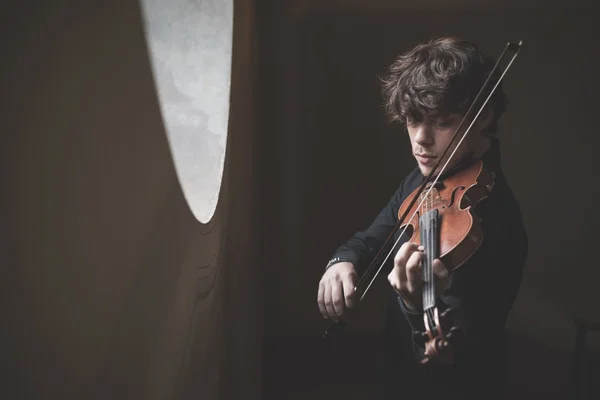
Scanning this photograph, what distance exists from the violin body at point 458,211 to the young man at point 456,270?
1.6 inches

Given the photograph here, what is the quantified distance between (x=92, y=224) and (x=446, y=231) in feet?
1.60

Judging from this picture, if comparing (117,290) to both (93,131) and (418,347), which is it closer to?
(93,131)

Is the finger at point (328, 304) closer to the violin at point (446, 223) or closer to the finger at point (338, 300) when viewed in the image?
the finger at point (338, 300)

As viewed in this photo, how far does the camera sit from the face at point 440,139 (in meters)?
1.00

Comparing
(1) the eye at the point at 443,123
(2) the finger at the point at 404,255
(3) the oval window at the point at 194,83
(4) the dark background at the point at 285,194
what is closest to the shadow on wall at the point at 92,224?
(4) the dark background at the point at 285,194

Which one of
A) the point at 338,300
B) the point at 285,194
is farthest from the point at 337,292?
the point at 285,194

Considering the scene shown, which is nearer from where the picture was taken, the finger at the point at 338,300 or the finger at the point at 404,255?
the finger at the point at 404,255

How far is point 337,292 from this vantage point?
1036 mm

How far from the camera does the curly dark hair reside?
995 millimetres

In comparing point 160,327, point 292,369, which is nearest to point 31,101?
point 160,327

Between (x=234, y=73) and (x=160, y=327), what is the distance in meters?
0.74

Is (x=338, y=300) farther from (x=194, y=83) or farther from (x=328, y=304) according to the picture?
(x=194, y=83)

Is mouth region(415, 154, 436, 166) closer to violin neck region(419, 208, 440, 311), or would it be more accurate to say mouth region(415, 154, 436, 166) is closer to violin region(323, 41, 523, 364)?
violin region(323, 41, 523, 364)

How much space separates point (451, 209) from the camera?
2.84ft
